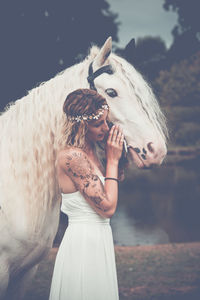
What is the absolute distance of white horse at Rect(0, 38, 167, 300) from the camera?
1.95m

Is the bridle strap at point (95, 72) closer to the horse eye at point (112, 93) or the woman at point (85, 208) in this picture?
the horse eye at point (112, 93)

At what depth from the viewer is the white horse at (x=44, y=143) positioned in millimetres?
1949

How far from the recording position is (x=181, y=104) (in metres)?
16.7

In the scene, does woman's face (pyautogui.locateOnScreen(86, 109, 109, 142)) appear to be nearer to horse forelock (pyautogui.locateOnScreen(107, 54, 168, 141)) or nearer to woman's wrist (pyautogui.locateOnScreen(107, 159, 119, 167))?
woman's wrist (pyautogui.locateOnScreen(107, 159, 119, 167))

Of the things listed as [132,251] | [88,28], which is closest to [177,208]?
[132,251]

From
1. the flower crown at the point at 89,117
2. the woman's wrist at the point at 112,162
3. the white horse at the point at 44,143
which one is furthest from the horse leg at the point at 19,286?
the flower crown at the point at 89,117

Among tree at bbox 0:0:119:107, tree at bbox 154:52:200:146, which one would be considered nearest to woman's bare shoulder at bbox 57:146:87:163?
tree at bbox 0:0:119:107

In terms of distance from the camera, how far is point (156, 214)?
8.73 meters

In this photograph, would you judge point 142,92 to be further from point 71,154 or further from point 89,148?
point 71,154

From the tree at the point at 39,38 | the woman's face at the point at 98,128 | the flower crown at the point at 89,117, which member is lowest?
the woman's face at the point at 98,128

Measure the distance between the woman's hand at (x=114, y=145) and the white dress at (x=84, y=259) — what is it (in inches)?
5.1

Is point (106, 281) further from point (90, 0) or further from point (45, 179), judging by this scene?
point (90, 0)

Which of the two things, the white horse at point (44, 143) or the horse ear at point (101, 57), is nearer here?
the white horse at point (44, 143)

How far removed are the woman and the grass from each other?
8.30 feet
